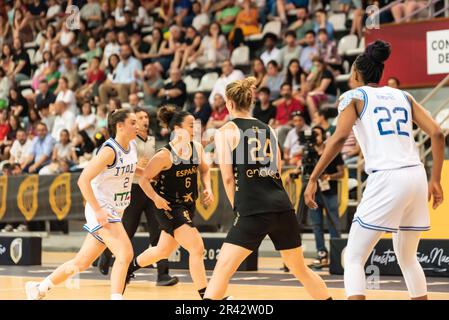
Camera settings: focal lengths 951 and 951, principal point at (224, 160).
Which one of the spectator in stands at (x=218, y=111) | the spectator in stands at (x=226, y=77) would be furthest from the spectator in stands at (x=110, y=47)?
the spectator in stands at (x=218, y=111)

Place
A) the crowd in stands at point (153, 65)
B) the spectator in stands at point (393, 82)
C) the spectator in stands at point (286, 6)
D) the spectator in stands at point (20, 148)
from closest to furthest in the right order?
1. the spectator in stands at point (393, 82)
2. the crowd in stands at point (153, 65)
3. the spectator in stands at point (286, 6)
4. the spectator in stands at point (20, 148)

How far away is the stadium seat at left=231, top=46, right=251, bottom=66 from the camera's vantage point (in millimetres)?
20719

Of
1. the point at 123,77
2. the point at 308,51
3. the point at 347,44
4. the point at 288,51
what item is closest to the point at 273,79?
the point at 288,51

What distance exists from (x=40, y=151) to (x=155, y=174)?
11.6 m

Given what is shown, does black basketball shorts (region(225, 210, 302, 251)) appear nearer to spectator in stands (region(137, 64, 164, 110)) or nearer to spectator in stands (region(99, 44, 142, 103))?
spectator in stands (region(137, 64, 164, 110))

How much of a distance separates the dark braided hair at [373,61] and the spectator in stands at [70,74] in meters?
16.3

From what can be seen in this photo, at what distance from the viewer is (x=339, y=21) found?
19.6m

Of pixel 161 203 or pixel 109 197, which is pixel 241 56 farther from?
pixel 109 197

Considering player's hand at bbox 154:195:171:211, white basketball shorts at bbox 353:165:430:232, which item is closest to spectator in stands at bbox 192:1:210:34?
player's hand at bbox 154:195:171:211

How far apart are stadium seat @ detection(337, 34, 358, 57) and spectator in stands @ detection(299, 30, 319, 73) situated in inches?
19.9

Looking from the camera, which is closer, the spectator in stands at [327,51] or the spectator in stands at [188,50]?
the spectator in stands at [327,51]

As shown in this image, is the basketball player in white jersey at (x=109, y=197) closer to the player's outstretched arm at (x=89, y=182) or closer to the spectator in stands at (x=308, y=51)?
the player's outstretched arm at (x=89, y=182)

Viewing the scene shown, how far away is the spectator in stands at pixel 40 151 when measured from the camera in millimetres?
20844
